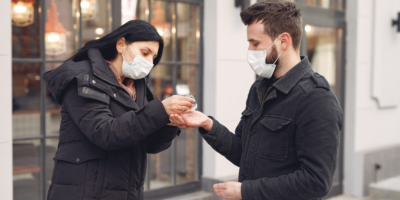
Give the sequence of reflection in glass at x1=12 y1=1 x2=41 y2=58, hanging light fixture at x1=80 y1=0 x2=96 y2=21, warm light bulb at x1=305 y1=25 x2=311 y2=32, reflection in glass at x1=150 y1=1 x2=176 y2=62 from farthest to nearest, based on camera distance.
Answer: warm light bulb at x1=305 y1=25 x2=311 y2=32 → reflection in glass at x1=150 y1=1 x2=176 y2=62 → hanging light fixture at x1=80 y1=0 x2=96 y2=21 → reflection in glass at x1=12 y1=1 x2=41 y2=58

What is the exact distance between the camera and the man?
1.71m

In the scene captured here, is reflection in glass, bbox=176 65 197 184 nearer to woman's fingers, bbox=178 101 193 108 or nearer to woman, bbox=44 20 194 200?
woman, bbox=44 20 194 200

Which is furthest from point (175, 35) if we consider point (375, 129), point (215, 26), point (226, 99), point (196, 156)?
point (375, 129)

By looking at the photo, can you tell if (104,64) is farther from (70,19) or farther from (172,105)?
(70,19)

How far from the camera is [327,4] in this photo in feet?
19.2

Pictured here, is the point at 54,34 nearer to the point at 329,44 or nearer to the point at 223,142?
the point at 223,142

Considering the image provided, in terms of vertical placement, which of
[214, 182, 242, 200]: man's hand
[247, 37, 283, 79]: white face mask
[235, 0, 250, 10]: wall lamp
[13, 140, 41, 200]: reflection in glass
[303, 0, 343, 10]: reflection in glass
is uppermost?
[303, 0, 343, 10]: reflection in glass

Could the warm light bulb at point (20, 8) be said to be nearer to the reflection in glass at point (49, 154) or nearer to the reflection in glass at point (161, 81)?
the reflection in glass at point (49, 154)

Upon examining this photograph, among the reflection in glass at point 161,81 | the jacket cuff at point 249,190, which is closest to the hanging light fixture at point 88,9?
the reflection in glass at point 161,81

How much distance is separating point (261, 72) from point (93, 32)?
241 centimetres

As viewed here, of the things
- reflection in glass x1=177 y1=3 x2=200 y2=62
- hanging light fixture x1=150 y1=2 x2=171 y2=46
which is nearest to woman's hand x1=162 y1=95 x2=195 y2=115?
hanging light fixture x1=150 y1=2 x2=171 y2=46

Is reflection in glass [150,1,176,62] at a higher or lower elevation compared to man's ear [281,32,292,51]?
higher

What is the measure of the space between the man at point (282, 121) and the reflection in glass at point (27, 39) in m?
1.93

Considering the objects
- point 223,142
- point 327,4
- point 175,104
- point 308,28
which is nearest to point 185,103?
point 175,104
